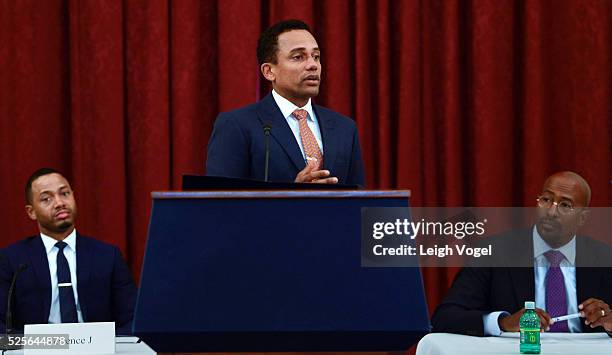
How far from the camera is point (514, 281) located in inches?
126

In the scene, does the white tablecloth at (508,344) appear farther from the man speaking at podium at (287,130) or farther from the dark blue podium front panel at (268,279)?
the dark blue podium front panel at (268,279)

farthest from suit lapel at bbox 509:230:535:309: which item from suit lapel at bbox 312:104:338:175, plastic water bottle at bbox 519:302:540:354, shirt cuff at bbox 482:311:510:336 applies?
suit lapel at bbox 312:104:338:175

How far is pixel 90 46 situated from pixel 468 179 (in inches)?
74.6

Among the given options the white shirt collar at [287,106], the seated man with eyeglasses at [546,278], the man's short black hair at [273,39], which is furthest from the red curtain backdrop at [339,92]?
the white shirt collar at [287,106]

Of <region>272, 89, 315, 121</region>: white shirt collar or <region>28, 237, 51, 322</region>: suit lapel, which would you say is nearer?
<region>272, 89, 315, 121</region>: white shirt collar

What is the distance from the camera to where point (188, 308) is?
1598 mm

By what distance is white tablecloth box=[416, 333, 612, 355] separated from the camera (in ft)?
7.99

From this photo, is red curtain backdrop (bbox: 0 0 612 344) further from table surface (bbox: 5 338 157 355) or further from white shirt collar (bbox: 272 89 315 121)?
table surface (bbox: 5 338 157 355)

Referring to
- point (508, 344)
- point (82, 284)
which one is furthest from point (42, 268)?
point (508, 344)

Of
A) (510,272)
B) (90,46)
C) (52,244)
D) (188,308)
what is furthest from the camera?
(90,46)

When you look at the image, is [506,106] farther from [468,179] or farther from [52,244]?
[52,244]

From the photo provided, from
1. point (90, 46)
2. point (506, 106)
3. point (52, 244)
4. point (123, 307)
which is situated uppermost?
point (90, 46)

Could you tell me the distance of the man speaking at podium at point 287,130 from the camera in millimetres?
2621

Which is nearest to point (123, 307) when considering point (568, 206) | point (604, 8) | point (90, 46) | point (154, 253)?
point (90, 46)
